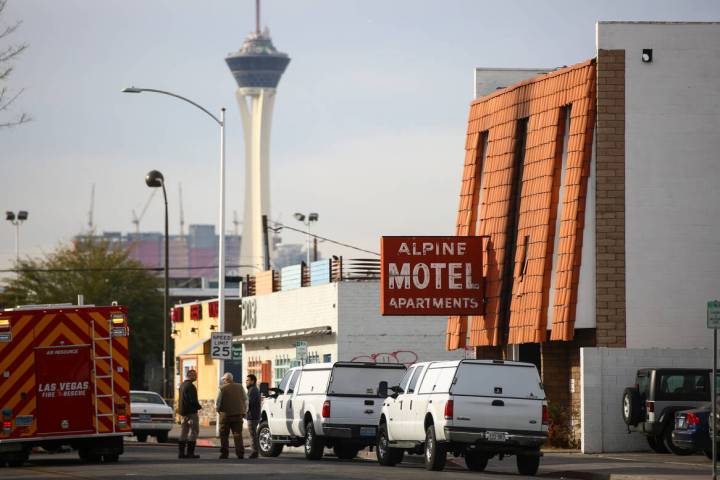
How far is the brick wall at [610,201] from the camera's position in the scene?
34.8 m

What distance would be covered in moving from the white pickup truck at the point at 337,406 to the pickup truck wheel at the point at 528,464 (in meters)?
3.89

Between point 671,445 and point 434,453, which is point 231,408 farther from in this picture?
point 671,445

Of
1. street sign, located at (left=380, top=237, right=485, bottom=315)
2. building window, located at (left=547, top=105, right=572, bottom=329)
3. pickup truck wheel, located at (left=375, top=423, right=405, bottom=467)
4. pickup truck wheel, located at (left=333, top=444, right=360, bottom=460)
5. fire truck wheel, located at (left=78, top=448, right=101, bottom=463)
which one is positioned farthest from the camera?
street sign, located at (left=380, top=237, right=485, bottom=315)

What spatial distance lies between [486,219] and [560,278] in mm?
4589

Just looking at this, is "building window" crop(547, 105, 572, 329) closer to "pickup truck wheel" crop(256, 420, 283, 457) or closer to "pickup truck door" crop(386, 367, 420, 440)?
"pickup truck wheel" crop(256, 420, 283, 457)

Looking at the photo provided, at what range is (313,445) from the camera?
3247 cm

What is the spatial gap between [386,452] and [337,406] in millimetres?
2139

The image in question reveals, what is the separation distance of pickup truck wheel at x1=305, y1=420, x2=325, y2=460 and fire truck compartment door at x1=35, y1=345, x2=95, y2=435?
15.4 feet

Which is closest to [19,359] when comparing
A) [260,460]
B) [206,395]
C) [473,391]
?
[260,460]

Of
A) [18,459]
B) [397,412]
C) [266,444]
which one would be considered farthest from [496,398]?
[266,444]

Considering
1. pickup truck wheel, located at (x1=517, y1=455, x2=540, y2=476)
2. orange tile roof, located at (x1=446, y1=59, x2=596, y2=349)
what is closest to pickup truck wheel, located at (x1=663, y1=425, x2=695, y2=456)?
orange tile roof, located at (x1=446, y1=59, x2=596, y2=349)

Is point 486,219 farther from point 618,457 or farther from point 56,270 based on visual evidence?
point 56,270

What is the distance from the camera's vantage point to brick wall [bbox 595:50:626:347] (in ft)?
114

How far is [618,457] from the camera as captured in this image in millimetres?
32125
